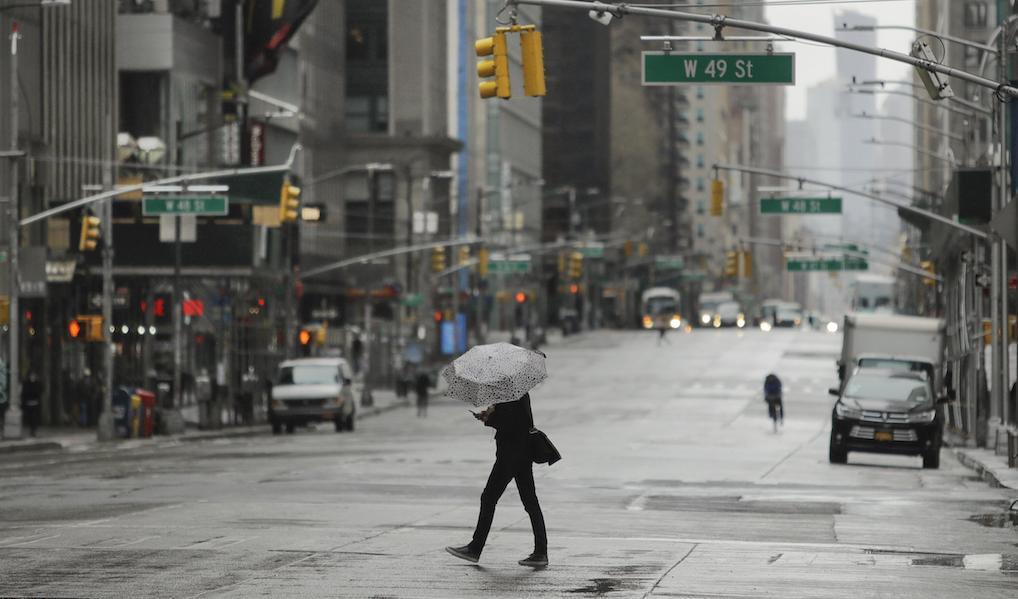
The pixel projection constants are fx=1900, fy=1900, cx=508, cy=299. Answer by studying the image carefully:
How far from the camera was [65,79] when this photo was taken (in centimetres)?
5800

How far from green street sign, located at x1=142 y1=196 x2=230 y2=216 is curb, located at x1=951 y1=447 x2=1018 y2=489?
57.6 ft

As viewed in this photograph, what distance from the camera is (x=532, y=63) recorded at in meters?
22.7

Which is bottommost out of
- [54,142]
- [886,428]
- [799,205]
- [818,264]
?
[886,428]

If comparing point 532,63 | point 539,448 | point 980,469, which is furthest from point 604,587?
point 980,469

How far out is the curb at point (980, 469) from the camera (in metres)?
29.8

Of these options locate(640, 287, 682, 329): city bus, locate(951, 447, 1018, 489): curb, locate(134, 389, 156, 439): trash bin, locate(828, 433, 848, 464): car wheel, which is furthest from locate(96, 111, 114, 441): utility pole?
locate(640, 287, 682, 329): city bus

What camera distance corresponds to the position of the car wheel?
3672 cm

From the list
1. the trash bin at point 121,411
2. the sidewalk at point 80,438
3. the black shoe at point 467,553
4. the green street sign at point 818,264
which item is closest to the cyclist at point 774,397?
the sidewalk at point 80,438

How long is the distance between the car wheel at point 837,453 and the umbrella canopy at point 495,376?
21.7m

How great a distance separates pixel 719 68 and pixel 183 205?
22001mm

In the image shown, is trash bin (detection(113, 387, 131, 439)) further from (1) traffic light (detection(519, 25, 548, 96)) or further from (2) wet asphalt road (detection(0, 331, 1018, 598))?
(1) traffic light (detection(519, 25, 548, 96))

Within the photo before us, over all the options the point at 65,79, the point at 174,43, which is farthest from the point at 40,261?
the point at 174,43

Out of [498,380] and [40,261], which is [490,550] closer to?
[498,380]

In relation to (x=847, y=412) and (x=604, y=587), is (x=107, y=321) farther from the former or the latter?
(x=604, y=587)
